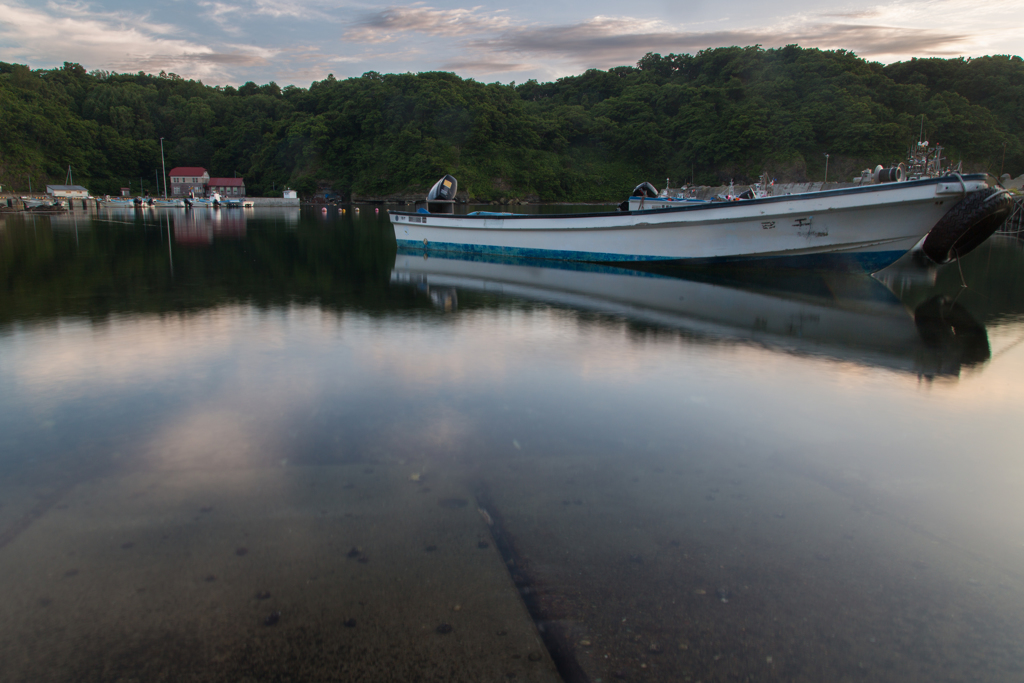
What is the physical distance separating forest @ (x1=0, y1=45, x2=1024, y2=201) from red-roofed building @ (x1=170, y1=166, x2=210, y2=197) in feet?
26.6

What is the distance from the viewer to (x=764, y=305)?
33.9ft

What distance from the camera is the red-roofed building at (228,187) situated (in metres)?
107

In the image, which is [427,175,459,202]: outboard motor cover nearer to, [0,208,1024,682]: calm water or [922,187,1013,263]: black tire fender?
Result: [0,208,1024,682]: calm water

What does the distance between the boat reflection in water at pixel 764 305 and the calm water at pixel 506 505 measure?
128 mm

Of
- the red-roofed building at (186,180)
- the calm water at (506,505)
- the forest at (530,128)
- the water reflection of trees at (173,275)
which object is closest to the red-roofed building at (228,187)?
the red-roofed building at (186,180)

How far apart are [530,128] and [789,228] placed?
352 ft

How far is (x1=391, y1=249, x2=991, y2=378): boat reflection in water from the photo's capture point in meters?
7.48

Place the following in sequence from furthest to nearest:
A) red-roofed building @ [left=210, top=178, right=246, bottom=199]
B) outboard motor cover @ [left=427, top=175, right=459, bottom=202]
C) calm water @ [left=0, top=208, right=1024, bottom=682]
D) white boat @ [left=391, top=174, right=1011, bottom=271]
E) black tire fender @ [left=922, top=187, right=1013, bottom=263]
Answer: red-roofed building @ [left=210, top=178, right=246, bottom=199], outboard motor cover @ [left=427, top=175, right=459, bottom=202], white boat @ [left=391, top=174, right=1011, bottom=271], black tire fender @ [left=922, top=187, right=1013, bottom=263], calm water @ [left=0, top=208, right=1024, bottom=682]

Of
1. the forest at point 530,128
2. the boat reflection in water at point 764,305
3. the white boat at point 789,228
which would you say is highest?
the forest at point 530,128

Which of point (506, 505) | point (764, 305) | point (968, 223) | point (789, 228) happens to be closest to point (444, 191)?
point (789, 228)

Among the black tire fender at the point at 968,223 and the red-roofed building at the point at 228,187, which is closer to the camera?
the black tire fender at the point at 968,223

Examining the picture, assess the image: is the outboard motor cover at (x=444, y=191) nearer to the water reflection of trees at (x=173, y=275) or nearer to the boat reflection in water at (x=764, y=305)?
the water reflection of trees at (x=173, y=275)

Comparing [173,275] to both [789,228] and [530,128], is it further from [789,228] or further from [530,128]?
[530,128]

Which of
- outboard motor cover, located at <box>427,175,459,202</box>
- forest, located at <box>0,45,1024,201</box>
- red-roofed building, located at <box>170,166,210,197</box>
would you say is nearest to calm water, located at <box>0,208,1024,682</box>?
outboard motor cover, located at <box>427,175,459,202</box>
